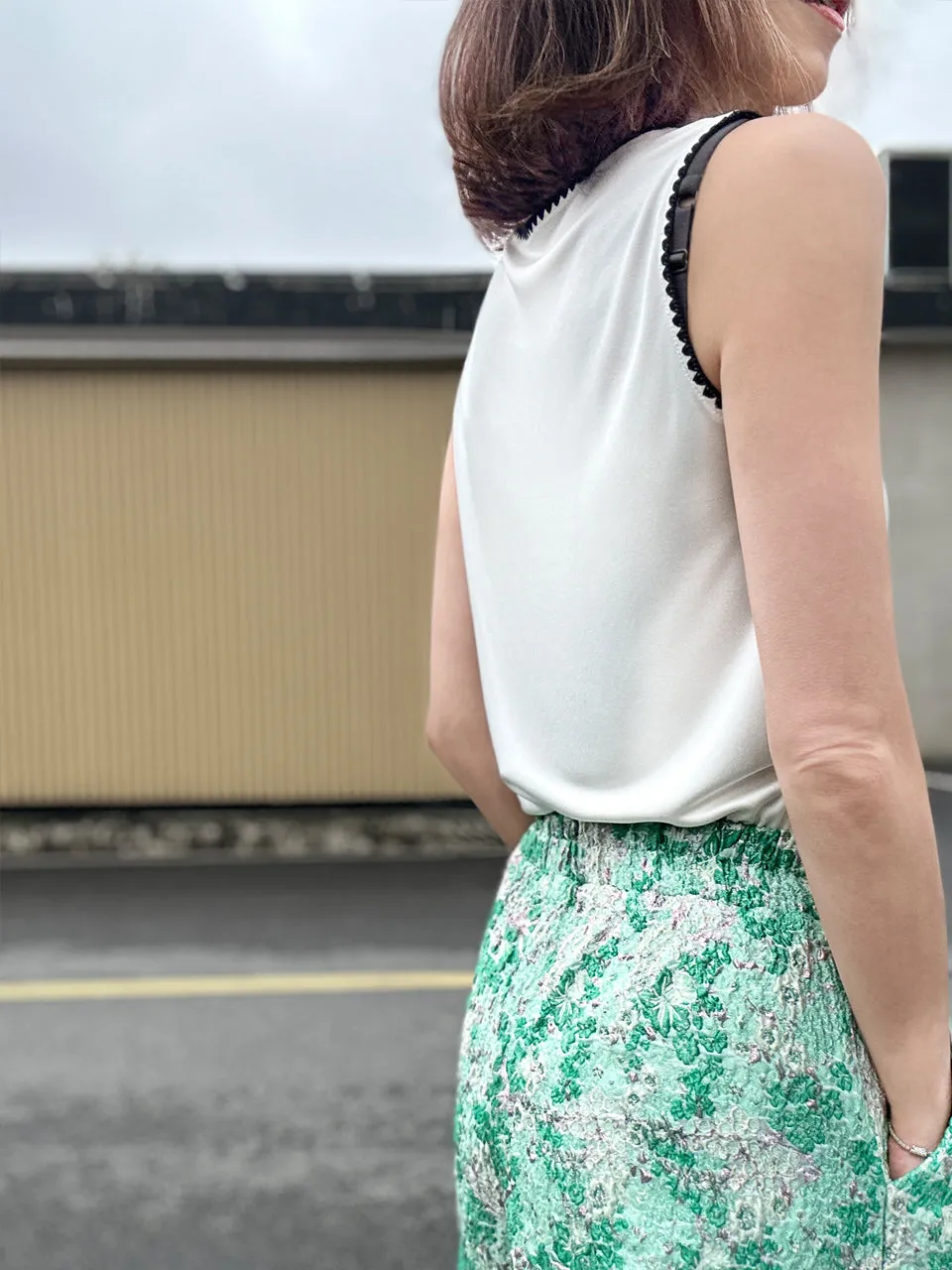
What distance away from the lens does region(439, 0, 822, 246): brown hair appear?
871mm

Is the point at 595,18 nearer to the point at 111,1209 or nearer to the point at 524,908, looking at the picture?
the point at 524,908

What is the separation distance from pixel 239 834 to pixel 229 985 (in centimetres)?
303

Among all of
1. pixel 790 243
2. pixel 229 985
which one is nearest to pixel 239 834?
pixel 229 985

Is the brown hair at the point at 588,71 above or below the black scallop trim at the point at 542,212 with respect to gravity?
above

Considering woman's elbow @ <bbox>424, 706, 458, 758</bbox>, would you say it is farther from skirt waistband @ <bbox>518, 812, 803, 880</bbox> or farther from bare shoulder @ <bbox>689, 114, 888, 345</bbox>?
bare shoulder @ <bbox>689, 114, 888, 345</bbox>

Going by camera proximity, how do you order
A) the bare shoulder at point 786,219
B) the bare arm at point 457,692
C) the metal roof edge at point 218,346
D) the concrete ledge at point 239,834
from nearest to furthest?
the bare shoulder at point 786,219
the bare arm at point 457,692
the metal roof edge at point 218,346
the concrete ledge at point 239,834

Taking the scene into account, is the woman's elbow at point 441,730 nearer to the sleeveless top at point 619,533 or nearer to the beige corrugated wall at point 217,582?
the sleeveless top at point 619,533

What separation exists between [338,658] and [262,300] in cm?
231

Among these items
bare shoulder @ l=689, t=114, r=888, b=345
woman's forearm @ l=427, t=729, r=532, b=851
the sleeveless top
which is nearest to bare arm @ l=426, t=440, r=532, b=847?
woman's forearm @ l=427, t=729, r=532, b=851

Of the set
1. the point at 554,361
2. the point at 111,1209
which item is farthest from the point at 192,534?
the point at 554,361

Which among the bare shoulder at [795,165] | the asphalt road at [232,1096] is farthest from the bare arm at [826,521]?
the asphalt road at [232,1096]

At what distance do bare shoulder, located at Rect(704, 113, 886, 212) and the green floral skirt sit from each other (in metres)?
0.40

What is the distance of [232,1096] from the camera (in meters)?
4.03

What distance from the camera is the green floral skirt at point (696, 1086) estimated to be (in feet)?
2.54
